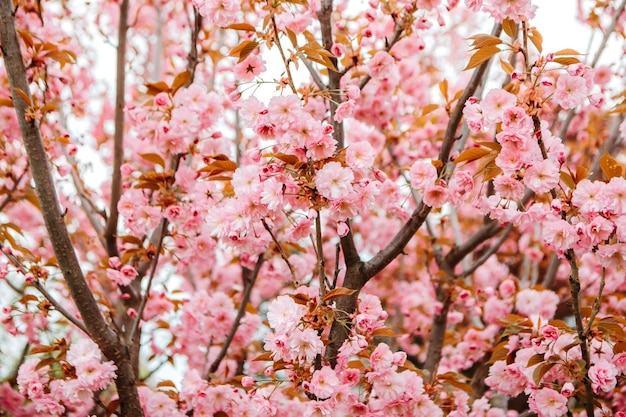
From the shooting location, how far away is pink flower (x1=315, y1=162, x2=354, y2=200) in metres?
1.46

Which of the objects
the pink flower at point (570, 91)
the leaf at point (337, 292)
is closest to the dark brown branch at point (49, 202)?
the leaf at point (337, 292)

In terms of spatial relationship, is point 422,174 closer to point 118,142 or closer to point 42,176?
point 42,176

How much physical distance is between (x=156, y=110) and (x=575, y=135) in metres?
3.16

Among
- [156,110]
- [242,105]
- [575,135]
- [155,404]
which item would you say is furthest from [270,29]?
[575,135]

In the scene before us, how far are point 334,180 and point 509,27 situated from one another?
650 mm

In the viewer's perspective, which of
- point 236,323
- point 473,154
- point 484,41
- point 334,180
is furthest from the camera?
point 236,323

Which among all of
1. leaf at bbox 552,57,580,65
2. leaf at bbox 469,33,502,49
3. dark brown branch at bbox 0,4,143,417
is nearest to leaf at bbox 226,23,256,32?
leaf at bbox 469,33,502,49

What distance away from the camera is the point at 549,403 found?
5.80ft

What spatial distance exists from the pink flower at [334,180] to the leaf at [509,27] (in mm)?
598

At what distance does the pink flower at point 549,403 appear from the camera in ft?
5.74

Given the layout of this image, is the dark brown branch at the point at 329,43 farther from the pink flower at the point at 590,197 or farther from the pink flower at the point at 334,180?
the pink flower at the point at 590,197

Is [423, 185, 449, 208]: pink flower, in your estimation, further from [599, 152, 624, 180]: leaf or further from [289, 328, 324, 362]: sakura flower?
[289, 328, 324, 362]: sakura flower

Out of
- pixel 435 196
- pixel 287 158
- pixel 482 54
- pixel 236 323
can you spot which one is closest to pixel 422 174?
pixel 435 196

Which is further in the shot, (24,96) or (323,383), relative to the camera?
(24,96)
